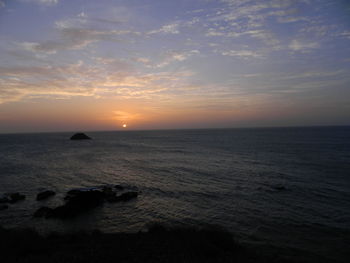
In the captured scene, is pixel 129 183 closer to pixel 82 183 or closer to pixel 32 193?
pixel 82 183

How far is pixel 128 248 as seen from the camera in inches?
520

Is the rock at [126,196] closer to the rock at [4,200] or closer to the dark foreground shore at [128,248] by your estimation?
the dark foreground shore at [128,248]

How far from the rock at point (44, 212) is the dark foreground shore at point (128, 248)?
21.4 ft

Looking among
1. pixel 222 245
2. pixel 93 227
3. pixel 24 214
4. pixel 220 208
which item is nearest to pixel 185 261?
pixel 222 245

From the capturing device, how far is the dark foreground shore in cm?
1186

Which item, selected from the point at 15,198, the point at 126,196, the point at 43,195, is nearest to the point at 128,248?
the point at 126,196

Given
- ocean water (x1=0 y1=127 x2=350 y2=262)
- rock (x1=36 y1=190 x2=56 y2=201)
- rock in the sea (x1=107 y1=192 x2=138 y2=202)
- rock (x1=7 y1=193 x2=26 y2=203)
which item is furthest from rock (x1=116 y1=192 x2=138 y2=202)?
rock (x1=7 y1=193 x2=26 y2=203)

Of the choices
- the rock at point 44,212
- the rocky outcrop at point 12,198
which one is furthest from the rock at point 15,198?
the rock at point 44,212

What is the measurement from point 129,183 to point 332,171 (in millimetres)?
36150

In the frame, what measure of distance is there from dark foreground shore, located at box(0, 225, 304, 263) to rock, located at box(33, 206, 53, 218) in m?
6.53

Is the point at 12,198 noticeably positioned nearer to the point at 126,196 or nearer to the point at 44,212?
the point at 44,212

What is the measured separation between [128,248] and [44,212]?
47.4 feet

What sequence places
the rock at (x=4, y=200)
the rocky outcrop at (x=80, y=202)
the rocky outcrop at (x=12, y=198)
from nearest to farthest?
the rocky outcrop at (x=80, y=202)
the rock at (x=4, y=200)
the rocky outcrop at (x=12, y=198)

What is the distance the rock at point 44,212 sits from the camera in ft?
72.0
